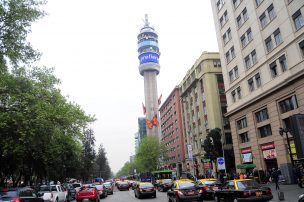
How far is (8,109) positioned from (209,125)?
1678 inches

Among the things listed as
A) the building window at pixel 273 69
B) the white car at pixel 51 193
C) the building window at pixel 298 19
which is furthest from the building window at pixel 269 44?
the white car at pixel 51 193

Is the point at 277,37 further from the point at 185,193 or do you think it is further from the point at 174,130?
the point at 174,130

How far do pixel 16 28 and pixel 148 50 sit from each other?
479 ft

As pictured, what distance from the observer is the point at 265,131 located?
35938 mm

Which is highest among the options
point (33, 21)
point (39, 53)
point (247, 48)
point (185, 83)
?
point (185, 83)

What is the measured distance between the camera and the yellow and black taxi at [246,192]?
14.9 m

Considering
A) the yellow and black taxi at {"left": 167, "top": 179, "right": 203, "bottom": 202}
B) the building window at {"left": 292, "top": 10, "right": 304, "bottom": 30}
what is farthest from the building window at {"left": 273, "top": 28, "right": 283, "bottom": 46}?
the yellow and black taxi at {"left": 167, "top": 179, "right": 203, "bottom": 202}

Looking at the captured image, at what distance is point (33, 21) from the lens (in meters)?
20.7

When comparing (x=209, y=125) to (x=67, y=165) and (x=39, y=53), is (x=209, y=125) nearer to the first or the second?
(x=67, y=165)

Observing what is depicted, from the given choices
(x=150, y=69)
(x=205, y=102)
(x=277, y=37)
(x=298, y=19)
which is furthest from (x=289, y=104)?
(x=150, y=69)

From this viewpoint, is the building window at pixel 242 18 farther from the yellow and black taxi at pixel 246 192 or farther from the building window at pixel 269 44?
the yellow and black taxi at pixel 246 192

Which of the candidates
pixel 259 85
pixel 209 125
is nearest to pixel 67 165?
pixel 209 125

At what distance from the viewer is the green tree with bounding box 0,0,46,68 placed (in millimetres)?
19203

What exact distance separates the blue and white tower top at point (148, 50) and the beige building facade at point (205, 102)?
88.9 meters
